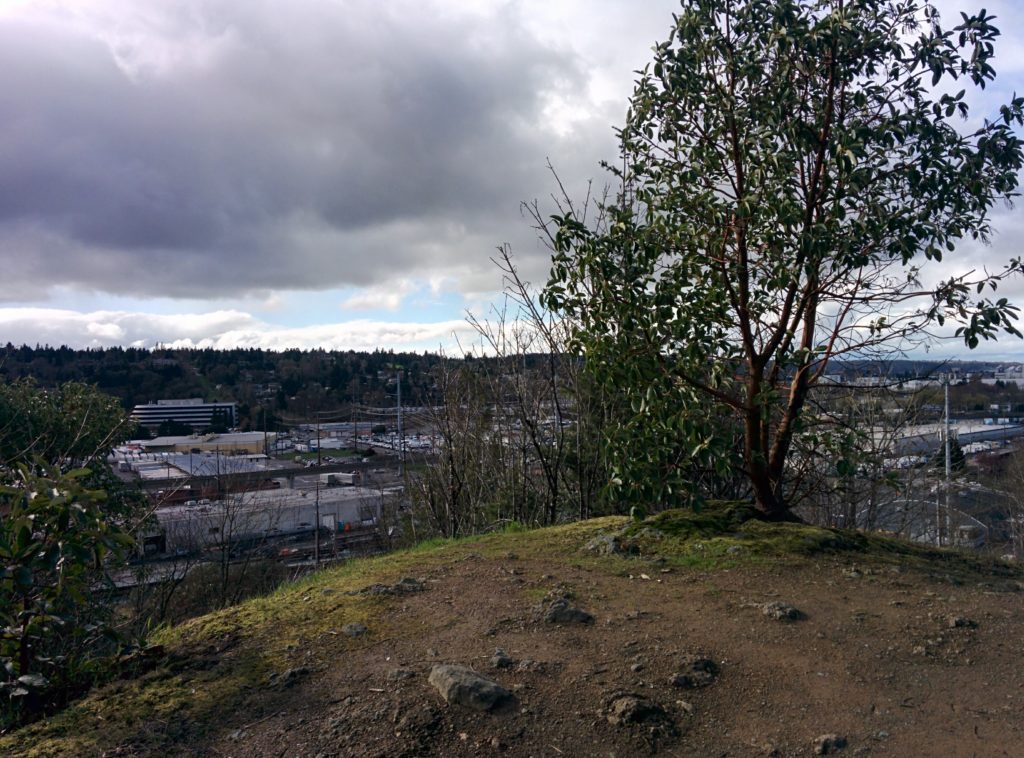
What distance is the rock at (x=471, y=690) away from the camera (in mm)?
2947

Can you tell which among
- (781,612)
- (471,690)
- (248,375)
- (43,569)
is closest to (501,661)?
(471,690)

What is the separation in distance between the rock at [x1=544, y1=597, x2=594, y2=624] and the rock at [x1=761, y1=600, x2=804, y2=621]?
88 centimetres

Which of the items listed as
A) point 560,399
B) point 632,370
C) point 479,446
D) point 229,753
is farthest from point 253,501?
point 229,753

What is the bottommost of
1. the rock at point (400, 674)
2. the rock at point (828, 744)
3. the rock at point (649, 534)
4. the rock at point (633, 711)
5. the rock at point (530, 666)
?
the rock at point (828, 744)

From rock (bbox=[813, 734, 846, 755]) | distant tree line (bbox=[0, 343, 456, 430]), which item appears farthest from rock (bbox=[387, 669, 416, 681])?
distant tree line (bbox=[0, 343, 456, 430])

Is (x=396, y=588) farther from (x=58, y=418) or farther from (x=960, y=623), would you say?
(x=58, y=418)

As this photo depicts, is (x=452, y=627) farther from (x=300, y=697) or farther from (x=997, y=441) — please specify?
(x=997, y=441)

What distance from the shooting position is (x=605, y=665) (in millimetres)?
3305

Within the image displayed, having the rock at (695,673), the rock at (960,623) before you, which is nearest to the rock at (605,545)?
the rock at (695,673)

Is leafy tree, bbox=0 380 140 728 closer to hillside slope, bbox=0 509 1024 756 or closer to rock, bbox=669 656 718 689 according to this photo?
hillside slope, bbox=0 509 1024 756

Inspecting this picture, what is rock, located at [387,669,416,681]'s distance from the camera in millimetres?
3199

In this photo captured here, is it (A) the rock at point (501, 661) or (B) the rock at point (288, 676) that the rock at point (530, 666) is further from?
(B) the rock at point (288, 676)

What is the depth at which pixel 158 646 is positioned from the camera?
3.74m

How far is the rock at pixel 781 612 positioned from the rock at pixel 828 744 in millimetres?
1064
